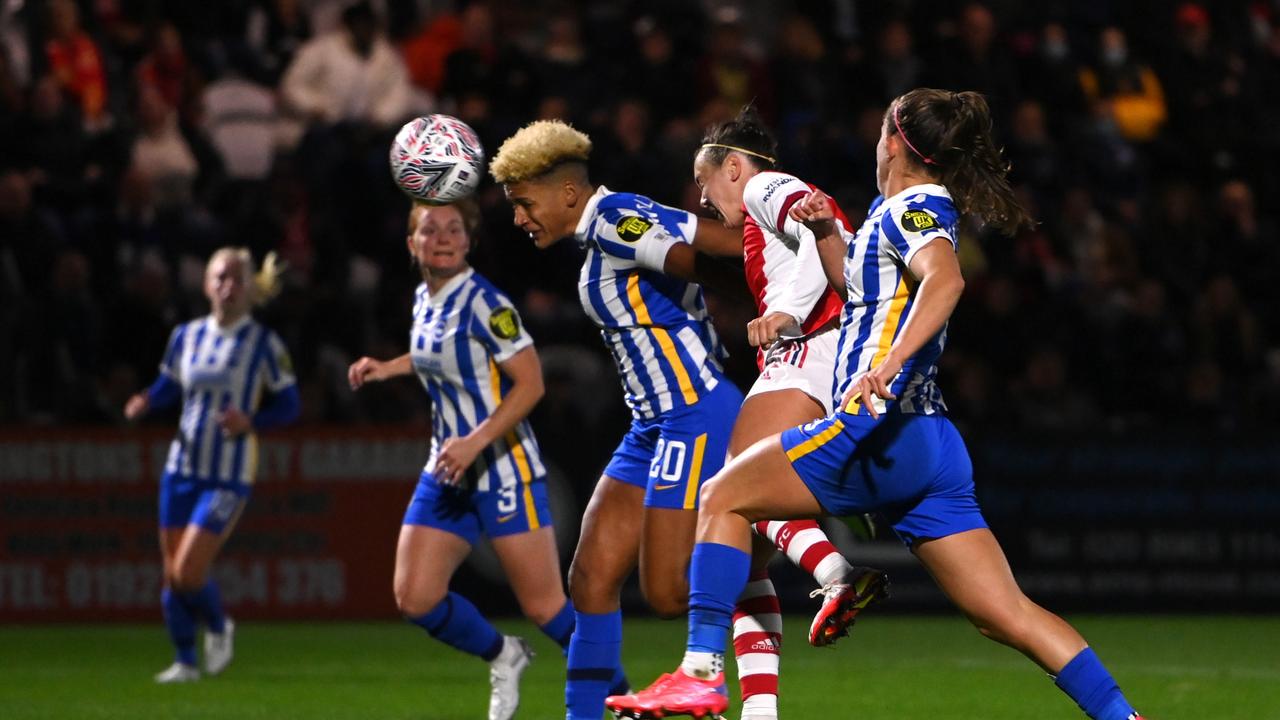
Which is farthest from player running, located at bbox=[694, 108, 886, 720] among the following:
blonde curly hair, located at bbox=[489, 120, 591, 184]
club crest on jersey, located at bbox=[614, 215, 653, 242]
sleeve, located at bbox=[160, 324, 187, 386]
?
sleeve, located at bbox=[160, 324, 187, 386]

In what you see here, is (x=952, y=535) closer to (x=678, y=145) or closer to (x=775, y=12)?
(x=678, y=145)

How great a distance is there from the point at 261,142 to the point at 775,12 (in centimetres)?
559

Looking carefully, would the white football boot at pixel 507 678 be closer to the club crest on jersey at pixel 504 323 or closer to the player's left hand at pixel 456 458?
the player's left hand at pixel 456 458

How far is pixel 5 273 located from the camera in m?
13.0

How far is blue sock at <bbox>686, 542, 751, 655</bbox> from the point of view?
5.52 meters

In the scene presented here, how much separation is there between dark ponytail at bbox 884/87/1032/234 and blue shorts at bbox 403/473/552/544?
266 cm

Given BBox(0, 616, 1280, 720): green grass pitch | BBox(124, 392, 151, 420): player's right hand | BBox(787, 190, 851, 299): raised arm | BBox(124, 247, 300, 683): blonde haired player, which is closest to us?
BBox(787, 190, 851, 299): raised arm

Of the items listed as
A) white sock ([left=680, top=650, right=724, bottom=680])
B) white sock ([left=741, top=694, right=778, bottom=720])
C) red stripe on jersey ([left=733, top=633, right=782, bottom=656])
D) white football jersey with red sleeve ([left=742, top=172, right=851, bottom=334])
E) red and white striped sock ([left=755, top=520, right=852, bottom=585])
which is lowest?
white sock ([left=741, top=694, right=778, bottom=720])

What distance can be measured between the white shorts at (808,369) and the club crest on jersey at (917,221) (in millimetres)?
820

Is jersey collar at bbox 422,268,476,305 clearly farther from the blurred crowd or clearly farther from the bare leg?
the blurred crowd

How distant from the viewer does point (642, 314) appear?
667cm

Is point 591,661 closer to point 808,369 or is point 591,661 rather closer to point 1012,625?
point 808,369

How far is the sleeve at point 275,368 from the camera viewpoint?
10.7 metres

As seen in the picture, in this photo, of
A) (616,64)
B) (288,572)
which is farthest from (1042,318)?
(288,572)
